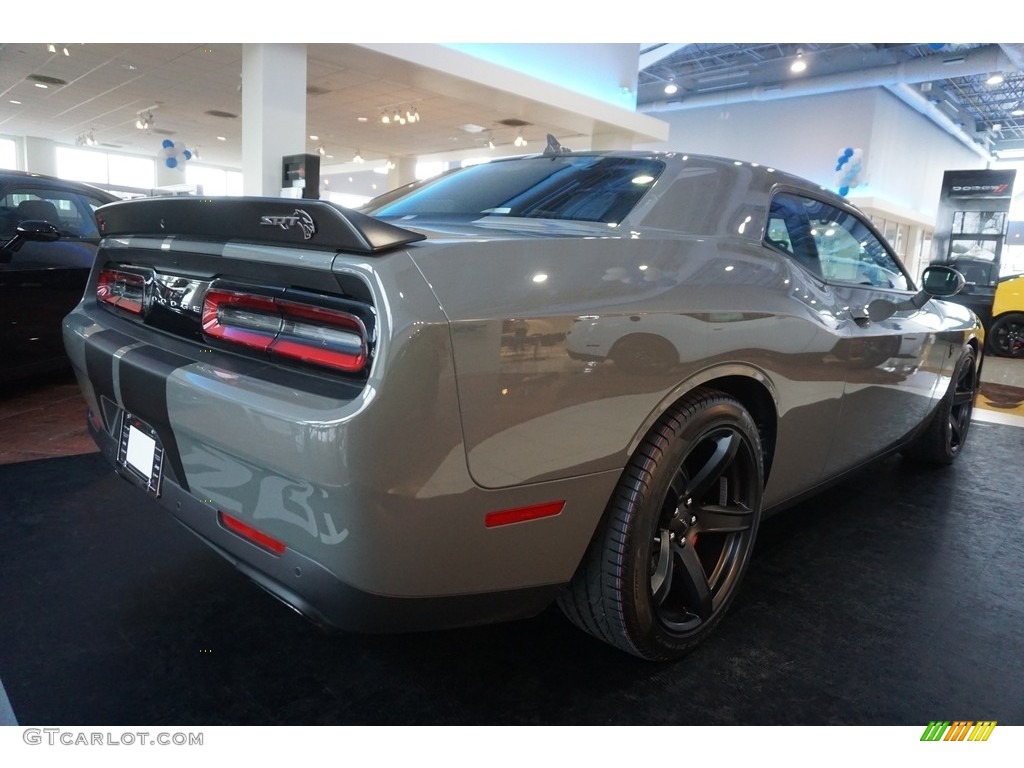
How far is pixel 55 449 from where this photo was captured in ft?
10.2

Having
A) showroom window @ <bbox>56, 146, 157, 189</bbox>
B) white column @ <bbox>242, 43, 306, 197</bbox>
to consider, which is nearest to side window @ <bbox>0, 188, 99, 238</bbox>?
white column @ <bbox>242, 43, 306, 197</bbox>

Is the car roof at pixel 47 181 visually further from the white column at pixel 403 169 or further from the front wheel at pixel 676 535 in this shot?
the white column at pixel 403 169

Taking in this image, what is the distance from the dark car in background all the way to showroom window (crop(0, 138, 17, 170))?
69.5 feet

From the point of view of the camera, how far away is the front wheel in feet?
4.79

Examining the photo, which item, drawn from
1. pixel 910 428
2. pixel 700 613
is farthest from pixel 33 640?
pixel 910 428

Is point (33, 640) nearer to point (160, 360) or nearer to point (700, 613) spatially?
point (160, 360)

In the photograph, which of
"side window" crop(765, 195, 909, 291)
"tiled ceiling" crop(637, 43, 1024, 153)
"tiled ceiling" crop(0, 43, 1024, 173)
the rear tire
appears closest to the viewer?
"side window" crop(765, 195, 909, 291)

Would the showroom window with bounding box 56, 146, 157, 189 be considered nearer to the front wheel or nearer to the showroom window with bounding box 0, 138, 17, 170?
the showroom window with bounding box 0, 138, 17, 170

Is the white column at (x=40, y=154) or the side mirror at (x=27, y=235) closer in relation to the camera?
the side mirror at (x=27, y=235)

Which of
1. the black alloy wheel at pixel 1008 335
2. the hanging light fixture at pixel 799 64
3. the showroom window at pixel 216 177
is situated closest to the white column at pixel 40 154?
the showroom window at pixel 216 177

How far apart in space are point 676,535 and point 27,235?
3.78m

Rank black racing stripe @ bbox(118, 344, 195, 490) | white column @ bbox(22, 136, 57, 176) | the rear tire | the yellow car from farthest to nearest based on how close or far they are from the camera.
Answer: white column @ bbox(22, 136, 57, 176), the yellow car, the rear tire, black racing stripe @ bbox(118, 344, 195, 490)

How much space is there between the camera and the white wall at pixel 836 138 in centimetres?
1944
